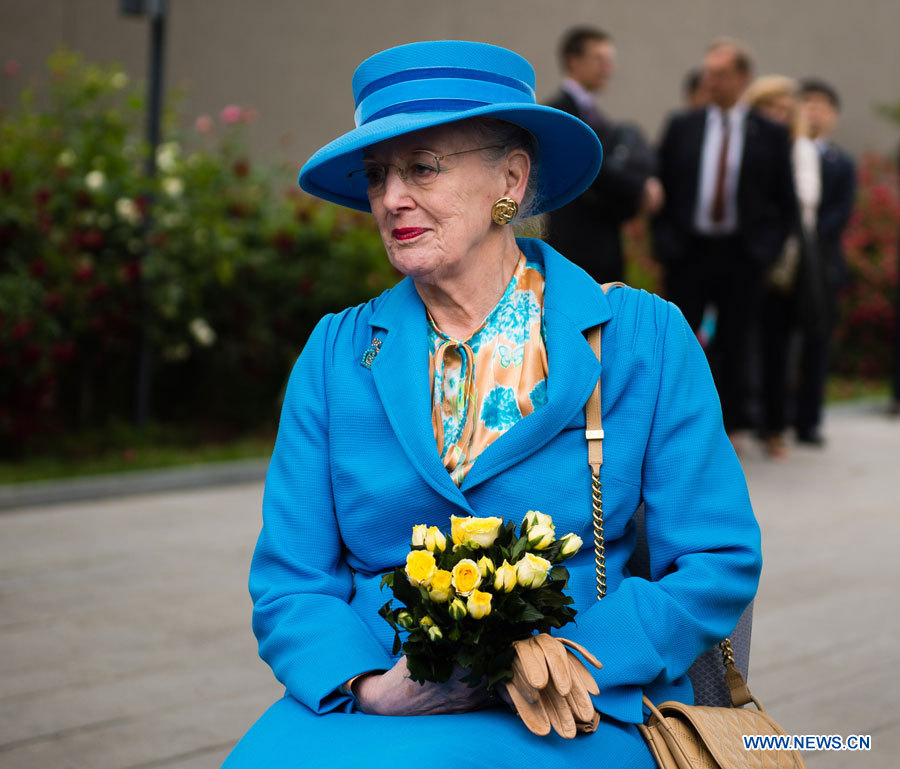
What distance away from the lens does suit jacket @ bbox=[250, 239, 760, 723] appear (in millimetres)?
2188

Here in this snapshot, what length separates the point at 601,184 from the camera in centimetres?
734

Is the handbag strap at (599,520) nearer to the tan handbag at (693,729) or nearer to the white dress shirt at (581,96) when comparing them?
the tan handbag at (693,729)

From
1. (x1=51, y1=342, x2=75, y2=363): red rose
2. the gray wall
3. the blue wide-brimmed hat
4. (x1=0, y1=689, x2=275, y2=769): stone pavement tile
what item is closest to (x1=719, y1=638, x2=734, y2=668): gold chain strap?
the blue wide-brimmed hat

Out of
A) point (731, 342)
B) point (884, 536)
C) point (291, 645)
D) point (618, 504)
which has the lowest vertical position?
point (884, 536)

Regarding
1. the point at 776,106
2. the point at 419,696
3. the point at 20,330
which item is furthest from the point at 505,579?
the point at 776,106

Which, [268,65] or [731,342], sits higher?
[268,65]

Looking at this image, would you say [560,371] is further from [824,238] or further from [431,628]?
[824,238]

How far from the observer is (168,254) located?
25.7ft

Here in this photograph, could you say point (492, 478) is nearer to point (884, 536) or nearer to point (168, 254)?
point (884, 536)

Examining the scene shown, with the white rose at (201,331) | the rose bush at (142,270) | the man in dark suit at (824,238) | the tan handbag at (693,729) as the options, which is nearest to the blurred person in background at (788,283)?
the man in dark suit at (824,238)

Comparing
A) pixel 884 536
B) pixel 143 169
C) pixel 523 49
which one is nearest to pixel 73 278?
pixel 143 169

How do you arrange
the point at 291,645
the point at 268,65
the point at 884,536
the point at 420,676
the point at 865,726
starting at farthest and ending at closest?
the point at 268,65, the point at 884,536, the point at 865,726, the point at 291,645, the point at 420,676

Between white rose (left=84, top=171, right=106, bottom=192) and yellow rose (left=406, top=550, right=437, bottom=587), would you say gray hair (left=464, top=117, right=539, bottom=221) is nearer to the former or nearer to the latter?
yellow rose (left=406, top=550, right=437, bottom=587)

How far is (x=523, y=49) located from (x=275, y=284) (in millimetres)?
6049
